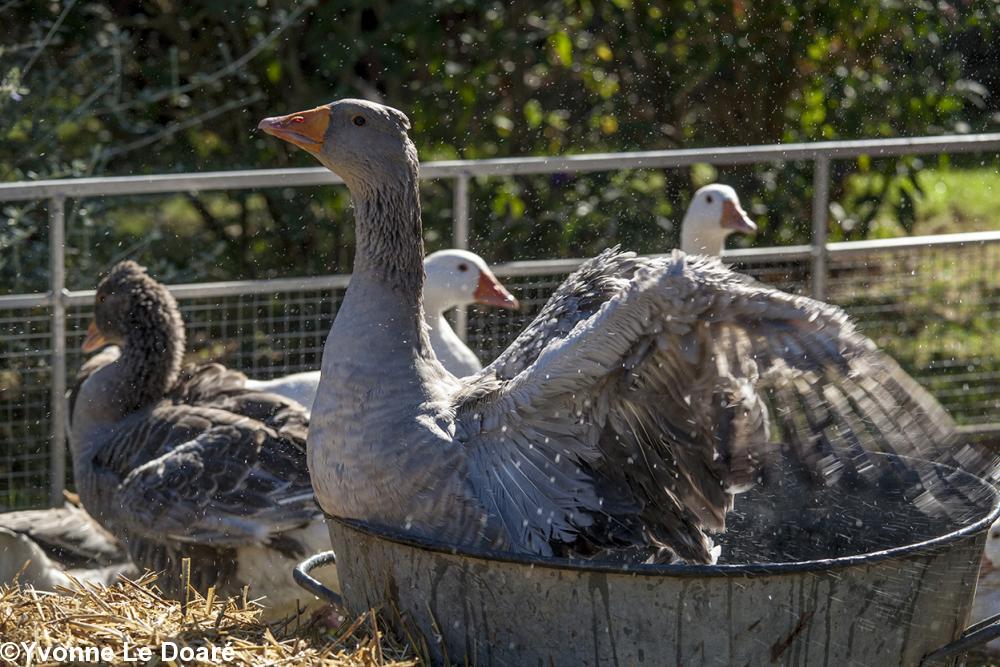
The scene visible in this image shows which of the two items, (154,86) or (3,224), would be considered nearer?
(3,224)

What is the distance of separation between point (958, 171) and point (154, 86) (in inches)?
320

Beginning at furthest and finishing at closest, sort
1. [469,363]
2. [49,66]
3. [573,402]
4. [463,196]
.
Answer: [49,66], [463,196], [469,363], [573,402]

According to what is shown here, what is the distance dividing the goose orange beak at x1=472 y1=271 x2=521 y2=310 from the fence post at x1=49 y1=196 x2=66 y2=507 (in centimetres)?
176

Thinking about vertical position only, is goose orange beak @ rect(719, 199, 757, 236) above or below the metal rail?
above

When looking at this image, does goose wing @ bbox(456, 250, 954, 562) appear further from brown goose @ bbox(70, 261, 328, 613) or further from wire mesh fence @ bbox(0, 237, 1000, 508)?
wire mesh fence @ bbox(0, 237, 1000, 508)

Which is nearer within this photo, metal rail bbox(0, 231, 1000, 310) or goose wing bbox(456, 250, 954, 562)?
goose wing bbox(456, 250, 954, 562)

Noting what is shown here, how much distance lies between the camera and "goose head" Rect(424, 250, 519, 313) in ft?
19.3

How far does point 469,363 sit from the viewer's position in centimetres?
546

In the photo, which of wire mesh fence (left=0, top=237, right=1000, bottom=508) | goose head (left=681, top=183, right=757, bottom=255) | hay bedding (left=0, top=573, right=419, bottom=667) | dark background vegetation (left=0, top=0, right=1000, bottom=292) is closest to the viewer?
hay bedding (left=0, top=573, right=419, bottom=667)

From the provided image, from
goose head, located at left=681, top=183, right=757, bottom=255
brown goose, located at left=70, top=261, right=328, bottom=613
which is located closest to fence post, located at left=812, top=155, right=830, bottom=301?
goose head, located at left=681, top=183, right=757, bottom=255

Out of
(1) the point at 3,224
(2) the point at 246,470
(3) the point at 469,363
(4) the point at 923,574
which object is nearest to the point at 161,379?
(2) the point at 246,470

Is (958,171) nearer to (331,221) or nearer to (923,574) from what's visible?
(331,221)

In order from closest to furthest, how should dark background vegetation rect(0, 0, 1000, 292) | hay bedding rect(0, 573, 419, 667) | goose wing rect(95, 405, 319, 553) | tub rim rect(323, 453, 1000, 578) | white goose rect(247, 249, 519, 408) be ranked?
tub rim rect(323, 453, 1000, 578) < hay bedding rect(0, 573, 419, 667) < goose wing rect(95, 405, 319, 553) < white goose rect(247, 249, 519, 408) < dark background vegetation rect(0, 0, 1000, 292)

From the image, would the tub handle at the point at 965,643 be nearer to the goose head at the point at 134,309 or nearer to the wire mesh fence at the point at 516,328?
the wire mesh fence at the point at 516,328
